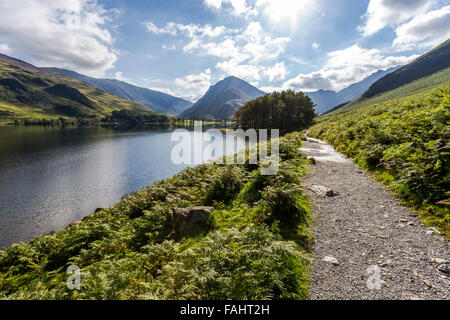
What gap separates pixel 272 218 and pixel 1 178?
4498 centimetres

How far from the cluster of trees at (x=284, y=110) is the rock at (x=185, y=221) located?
7281 centimetres

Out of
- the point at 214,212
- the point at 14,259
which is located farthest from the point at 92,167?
the point at 214,212

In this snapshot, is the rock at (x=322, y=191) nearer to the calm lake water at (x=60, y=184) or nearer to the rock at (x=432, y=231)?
the rock at (x=432, y=231)

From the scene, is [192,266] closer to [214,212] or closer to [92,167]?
→ [214,212]

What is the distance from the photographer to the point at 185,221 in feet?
31.1

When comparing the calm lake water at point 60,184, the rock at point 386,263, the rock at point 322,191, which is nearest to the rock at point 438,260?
the rock at point 386,263

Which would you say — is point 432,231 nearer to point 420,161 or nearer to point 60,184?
point 420,161

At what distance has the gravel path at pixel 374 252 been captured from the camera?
15.4 feet

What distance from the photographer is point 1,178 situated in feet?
106

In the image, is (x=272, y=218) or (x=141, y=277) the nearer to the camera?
(x=141, y=277)

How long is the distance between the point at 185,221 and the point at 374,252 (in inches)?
285

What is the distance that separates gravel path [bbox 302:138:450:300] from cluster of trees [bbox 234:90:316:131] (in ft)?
235

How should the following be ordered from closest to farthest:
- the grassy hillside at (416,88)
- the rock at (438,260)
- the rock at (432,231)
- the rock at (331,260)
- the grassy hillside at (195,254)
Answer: the grassy hillside at (195,254) → the rock at (438,260) → the rock at (331,260) → the rock at (432,231) → the grassy hillside at (416,88)

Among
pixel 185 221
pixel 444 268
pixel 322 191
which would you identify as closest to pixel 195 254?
pixel 185 221
